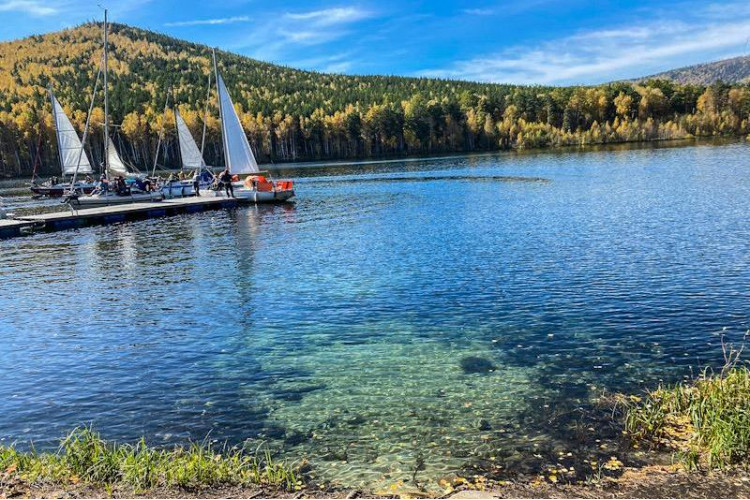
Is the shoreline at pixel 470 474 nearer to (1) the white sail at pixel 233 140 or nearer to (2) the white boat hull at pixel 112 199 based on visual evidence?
(2) the white boat hull at pixel 112 199

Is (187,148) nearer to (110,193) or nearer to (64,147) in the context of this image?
(110,193)

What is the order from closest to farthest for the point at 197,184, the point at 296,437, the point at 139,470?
the point at 139,470 → the point at 296,437 → the point at 197,184

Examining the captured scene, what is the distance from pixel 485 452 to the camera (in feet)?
32.4

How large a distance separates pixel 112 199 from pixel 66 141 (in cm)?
2492

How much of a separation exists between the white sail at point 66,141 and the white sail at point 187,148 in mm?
13879

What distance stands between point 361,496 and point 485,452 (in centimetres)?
267

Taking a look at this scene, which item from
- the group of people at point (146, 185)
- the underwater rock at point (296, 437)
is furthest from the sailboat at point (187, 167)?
the underwater rock at point (296, 437)

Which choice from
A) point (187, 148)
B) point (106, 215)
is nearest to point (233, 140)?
point (187, 148)

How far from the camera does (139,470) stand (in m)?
8.34

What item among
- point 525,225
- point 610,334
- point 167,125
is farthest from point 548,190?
point 167,125

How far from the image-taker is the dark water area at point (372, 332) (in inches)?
447

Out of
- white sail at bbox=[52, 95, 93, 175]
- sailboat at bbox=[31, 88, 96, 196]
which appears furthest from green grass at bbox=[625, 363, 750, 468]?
white sail at bbox=[52, 95, 93, 175]

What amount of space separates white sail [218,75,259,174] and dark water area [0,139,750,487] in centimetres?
2518

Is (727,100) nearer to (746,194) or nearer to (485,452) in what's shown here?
(746,194)
